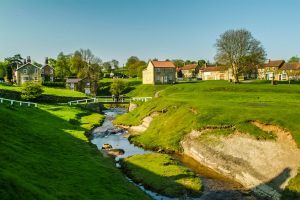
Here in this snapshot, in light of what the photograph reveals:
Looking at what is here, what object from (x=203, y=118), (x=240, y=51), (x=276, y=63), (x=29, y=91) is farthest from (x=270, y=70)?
(x=203, y=118)

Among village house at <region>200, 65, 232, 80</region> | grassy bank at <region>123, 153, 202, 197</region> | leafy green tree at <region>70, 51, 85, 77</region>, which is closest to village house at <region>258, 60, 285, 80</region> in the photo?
village house at <region>200, 65, 232, 80</region>

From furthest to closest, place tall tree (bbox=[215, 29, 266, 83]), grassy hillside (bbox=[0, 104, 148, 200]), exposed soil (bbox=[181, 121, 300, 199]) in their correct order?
tall tree (bbox=[215, 29, 266, 83]), exposed soil (bbox=[181, 121, 300, 199]), grassy hillside (bbox=[0, 104, 148, 200])

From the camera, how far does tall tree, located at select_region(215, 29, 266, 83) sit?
11750 centimetres

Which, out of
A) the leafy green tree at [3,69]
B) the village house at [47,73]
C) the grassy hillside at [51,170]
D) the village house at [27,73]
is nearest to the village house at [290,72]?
the village house at [47,73]

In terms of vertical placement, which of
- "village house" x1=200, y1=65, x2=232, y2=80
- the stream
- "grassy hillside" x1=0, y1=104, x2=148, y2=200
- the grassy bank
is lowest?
the stream

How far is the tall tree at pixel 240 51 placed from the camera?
11750 cm

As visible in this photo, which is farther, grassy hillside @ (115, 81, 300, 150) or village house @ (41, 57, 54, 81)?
village house @ (41, 57, 54, 81)

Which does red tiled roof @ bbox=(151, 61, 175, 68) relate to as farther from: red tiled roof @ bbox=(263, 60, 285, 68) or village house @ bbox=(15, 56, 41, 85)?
red tiled roof @ bbox=(263, 60, 285, 68)

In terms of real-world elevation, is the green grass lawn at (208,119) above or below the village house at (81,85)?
below

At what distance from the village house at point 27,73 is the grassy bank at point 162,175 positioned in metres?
106

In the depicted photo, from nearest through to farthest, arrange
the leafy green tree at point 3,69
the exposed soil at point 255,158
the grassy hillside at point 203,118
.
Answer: the exposed soil at point 255,158, the grassy hillside at point 203,118, the leafy green tree at point 3,69

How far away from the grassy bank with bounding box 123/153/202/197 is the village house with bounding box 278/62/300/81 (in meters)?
111

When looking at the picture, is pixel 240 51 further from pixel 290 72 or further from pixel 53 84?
pixel 53 84

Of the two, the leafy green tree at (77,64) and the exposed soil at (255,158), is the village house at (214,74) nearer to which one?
the leafy green tree at (77,64)
